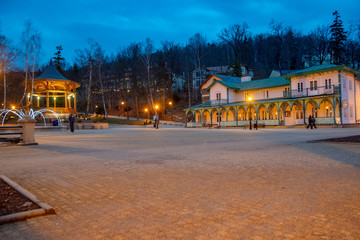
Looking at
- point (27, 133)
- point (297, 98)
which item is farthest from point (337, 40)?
point (27, 133)

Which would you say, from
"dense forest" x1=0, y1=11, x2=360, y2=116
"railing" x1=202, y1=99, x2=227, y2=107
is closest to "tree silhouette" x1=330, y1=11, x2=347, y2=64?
"dense forest" x1=0, y1=11, x2=360, y2=116

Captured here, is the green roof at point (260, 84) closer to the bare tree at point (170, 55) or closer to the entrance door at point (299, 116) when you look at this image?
the entrance door at point (299, 116)

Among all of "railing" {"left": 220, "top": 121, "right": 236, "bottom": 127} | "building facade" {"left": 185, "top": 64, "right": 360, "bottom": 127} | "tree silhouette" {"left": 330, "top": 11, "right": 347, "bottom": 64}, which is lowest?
"railing" {"left": 220, "top": 121, "right": 236, "bottom": 127}

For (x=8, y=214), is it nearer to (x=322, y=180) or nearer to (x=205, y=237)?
(x=205, y=237)

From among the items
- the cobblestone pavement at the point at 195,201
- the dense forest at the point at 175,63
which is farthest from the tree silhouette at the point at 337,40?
the cobblestone pavement at the point at 195,201

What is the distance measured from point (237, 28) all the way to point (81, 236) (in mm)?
65632

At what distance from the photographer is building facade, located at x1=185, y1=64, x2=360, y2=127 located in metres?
33.5

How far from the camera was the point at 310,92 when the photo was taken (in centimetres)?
3591

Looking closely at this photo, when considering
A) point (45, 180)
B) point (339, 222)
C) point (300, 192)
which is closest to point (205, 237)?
point (339, 222)

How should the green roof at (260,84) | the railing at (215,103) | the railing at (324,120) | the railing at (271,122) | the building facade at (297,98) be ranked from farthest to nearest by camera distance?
1. the railing at (215,103)
2. the green roof at (260,84)
3. the railing at (271,122)
4. the building facade at (297,98)
5. the railing at (324,120)

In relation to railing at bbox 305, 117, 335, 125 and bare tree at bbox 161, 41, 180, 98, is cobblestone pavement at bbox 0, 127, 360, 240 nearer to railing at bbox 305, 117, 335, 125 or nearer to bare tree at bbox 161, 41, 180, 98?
railing at bbox 305, 117, 335, 125

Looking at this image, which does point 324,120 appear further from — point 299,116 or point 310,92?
point 299,116

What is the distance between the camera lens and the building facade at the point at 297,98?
110 feet

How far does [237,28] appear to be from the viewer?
62656 mm
